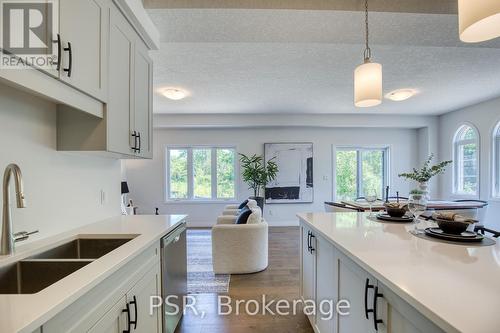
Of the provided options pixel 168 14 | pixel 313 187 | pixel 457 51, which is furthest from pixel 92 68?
pixel 313 187

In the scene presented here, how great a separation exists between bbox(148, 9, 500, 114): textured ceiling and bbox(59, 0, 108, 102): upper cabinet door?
0.57m

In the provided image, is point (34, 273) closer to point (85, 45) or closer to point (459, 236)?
point (85, 45)

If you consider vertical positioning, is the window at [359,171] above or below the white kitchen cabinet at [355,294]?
above

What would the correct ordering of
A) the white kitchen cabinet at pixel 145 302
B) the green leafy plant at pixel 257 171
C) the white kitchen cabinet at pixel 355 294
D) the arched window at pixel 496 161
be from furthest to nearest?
the green leafy plant at pixel 257 171 → the arched window at pixel 496 161 → the white kitchen cabinet at pixel 145 302 → the white kitchen cabinet at pixel 355 294

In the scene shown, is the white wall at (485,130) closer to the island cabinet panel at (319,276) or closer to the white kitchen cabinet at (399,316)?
the island cabinet panel at (319,276)

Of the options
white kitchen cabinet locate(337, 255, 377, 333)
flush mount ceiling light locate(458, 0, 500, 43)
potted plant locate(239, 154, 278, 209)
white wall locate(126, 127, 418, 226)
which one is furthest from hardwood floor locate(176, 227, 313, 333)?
white wall locate(126, 127, 418, 226)

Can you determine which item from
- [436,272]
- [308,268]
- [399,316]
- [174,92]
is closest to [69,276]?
[399,316]

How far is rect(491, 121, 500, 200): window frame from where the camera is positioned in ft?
15.1

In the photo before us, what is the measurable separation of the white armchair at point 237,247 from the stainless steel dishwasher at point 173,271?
84cm

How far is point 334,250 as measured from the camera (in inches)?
58.9

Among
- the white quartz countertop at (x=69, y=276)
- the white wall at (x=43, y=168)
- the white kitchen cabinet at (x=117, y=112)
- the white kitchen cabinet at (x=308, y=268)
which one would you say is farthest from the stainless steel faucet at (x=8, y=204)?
the white kitchen cabinet at (x=308, y=268)

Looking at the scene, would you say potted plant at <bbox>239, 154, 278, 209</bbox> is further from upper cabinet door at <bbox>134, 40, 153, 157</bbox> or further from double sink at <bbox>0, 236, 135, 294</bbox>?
double sink at <bbox>0, 236, 135, 294</bbox>

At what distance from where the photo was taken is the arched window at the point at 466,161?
199 inches

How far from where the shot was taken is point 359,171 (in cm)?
642
